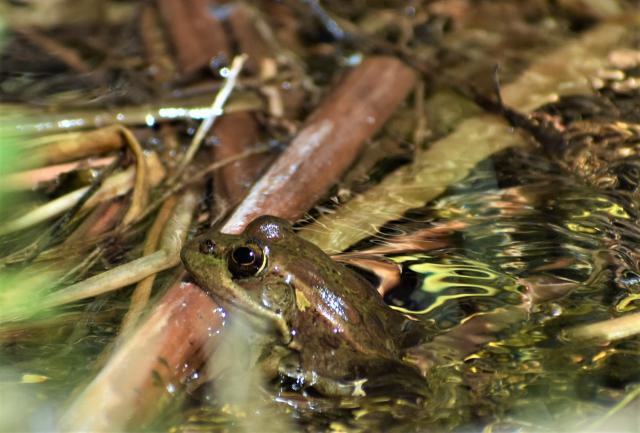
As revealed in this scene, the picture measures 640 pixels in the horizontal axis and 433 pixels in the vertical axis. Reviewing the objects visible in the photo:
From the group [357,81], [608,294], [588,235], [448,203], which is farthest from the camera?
Result: [357,81]

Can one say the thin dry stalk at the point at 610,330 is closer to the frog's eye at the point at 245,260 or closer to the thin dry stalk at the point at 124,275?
the frog's eye at the point at 245,260

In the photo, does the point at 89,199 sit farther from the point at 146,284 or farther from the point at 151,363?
the point at 151,363

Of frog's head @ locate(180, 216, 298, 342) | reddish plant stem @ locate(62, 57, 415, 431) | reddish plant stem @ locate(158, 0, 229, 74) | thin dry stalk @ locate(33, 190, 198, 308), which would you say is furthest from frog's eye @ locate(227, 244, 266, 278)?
reddish plant stem @ locate(158, 0, 229, 74)

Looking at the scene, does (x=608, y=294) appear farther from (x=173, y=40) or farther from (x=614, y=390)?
(x=173, y=40)

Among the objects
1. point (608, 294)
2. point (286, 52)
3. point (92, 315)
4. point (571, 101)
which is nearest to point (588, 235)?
point (608, 294)

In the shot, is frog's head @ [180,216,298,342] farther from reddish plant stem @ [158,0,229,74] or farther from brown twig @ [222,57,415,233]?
reddish plant stem @ [158,0,229,74]
